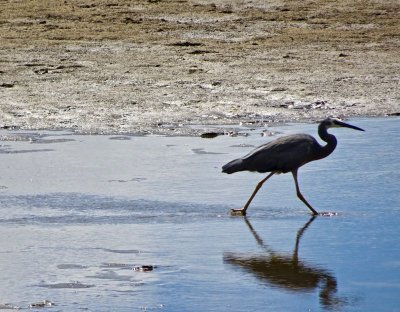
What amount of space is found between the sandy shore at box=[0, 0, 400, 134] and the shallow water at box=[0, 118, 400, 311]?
1.77 meters

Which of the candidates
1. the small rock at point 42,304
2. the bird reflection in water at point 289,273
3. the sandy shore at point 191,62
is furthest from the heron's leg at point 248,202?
the sandy shore at point 191,62

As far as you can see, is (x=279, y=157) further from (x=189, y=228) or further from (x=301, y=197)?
(x=189, y=228)

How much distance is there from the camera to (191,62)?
17.5 metres

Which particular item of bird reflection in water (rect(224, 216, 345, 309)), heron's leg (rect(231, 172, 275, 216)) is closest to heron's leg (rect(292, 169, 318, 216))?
heron's leg (rect(231, 172, 275, 216))

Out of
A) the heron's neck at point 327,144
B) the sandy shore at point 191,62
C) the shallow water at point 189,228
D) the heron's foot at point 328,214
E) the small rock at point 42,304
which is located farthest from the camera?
the sandy shore at point 191,62

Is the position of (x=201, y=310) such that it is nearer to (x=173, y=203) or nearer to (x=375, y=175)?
(x=173, y=203)

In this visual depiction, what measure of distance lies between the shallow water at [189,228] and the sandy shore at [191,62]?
177cm

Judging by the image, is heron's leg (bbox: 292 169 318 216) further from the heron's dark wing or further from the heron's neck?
the heron's neck

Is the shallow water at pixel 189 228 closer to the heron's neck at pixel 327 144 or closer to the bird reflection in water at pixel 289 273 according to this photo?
the bird reflection in water at pixel 289 273

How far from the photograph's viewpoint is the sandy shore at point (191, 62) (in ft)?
48.0

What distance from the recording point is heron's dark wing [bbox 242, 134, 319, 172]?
1000 cm

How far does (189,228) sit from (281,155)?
130cm

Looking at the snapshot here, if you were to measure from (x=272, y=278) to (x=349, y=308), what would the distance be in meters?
0.80

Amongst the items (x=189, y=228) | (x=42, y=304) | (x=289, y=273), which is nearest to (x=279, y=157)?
(x=189, y=228)
